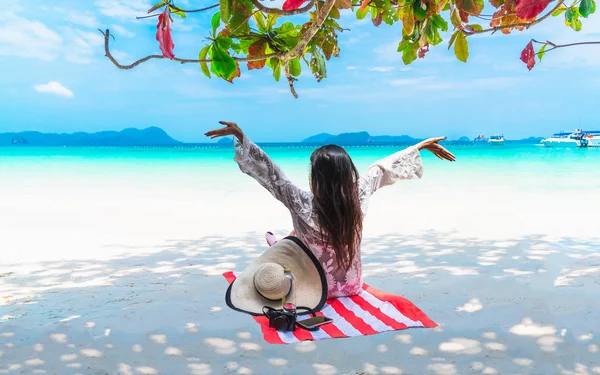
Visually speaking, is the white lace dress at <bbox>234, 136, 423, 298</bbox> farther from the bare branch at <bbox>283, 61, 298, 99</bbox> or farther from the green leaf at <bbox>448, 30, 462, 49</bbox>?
the green leaf at <bbox>448, 30, 462, 49</bbox>

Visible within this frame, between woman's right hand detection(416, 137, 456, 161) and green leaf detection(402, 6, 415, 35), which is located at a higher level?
green leaf detection(402, 6, 415, 35)

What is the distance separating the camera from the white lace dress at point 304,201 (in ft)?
9.83

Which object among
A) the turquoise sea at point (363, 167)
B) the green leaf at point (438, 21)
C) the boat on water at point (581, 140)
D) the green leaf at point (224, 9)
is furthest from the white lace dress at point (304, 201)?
the boat on water at point (581, 140)

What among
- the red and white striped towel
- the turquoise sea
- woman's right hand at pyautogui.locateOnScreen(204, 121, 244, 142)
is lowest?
the turquoise sea

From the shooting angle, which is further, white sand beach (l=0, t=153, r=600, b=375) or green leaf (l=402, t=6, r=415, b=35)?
green leaf (l=402, t=6, r=415, b=35)

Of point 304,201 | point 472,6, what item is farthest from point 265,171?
point 472,6

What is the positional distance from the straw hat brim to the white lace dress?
2.1 inches

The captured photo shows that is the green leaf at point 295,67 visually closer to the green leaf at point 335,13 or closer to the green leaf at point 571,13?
the green leaf at point 335,13

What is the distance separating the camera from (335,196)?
9.70ft

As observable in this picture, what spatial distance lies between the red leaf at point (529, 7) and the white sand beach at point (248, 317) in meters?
1.43

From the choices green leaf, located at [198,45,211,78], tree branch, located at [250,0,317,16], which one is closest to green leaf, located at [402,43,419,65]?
tree branch, located at [250,0,317,16]

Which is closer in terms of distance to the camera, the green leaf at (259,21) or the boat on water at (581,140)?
the green leaf at (259,21)

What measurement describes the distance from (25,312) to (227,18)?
6.72 feet

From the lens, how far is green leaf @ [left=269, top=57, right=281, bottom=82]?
319cm
